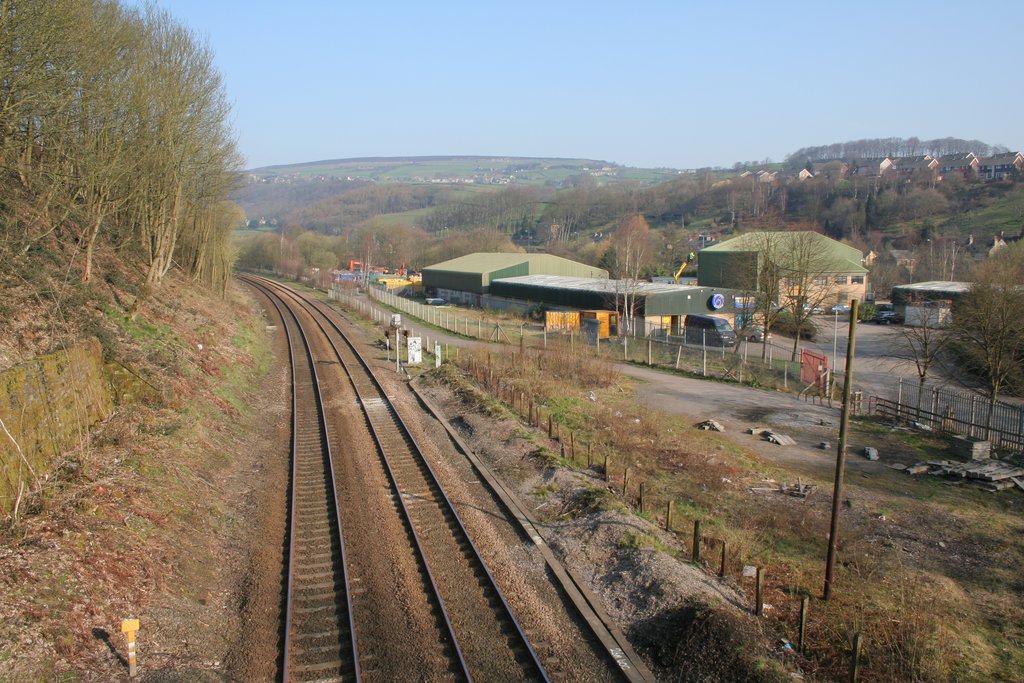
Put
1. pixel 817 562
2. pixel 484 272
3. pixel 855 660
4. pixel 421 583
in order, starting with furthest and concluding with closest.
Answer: pixel 484 272, pixel 817 562, pixel 421 583, pixel 855 660

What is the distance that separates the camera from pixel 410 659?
334 inches

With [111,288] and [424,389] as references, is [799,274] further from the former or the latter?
[111,288]

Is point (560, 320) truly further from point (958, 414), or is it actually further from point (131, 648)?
point (131, 648)

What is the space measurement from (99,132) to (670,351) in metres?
23.5

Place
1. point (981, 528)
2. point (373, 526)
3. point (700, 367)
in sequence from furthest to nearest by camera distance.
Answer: point (700, 367) < point (981, 528) < point (373, 526)

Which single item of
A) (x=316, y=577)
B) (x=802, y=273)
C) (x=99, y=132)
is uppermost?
(x=99, y=132)

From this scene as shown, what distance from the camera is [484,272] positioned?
57469 mm

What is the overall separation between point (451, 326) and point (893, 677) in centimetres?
3527

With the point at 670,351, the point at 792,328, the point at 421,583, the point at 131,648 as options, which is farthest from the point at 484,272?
the point at 131,648

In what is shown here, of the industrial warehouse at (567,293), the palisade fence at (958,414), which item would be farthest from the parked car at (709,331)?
the palisade fence at (958,414)

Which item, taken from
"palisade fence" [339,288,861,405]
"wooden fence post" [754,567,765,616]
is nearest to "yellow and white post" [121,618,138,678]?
"wooden fence post" [754,567,765,616]

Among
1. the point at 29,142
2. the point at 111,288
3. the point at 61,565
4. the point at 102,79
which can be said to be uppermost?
the point at 102,79

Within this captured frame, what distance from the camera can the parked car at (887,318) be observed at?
51625 mm

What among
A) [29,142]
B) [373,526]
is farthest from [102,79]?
[373,526]
